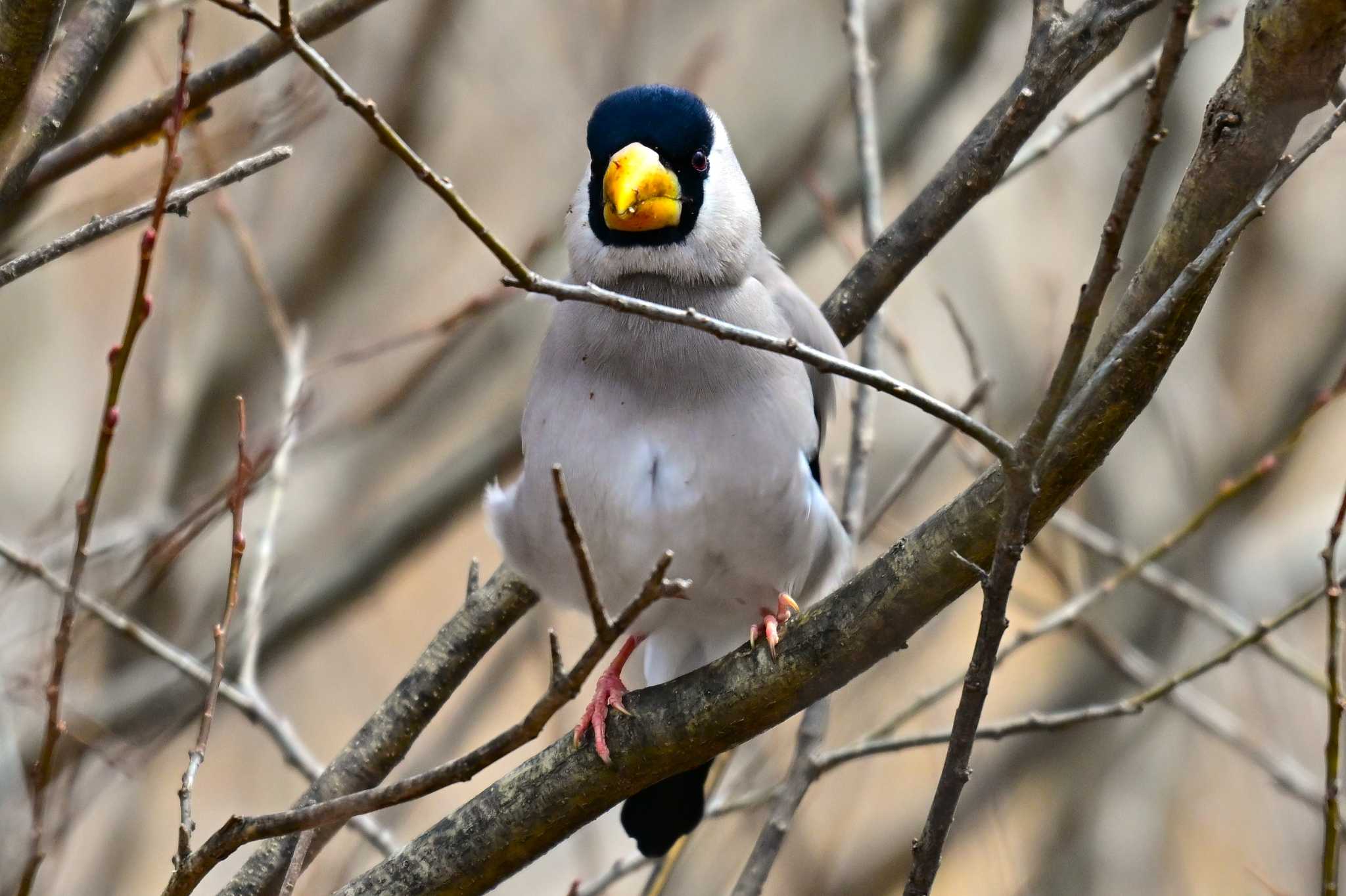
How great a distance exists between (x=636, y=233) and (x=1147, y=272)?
112 centimetres

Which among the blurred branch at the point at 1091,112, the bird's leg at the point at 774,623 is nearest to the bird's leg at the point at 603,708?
the bird's leg at the point at 774,623

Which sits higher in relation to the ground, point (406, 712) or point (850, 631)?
point (406, 712)

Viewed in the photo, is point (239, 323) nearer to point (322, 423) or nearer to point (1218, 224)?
point (322, 423)

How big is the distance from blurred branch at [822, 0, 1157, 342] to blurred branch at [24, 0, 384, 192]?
109 cm

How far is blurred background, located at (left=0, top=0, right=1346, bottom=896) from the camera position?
464cm

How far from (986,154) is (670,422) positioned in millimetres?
816

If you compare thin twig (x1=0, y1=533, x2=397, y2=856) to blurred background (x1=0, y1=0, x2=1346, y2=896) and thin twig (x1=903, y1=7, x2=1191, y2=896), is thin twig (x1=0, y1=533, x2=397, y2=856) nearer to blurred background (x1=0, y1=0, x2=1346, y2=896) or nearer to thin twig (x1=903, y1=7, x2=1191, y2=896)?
blurred background (x1=0, y1=0, x2=1346, y2=896)

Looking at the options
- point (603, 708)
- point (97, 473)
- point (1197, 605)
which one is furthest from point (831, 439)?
point (97, 473)

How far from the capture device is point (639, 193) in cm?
237

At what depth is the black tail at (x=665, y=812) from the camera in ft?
8.45

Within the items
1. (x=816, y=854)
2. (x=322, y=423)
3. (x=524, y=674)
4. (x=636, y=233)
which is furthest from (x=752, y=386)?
(x=524, y=674)

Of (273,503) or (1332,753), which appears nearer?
(1332,753)

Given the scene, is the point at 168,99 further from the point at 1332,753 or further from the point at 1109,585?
the point at 1109,585

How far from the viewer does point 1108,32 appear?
2338mm
